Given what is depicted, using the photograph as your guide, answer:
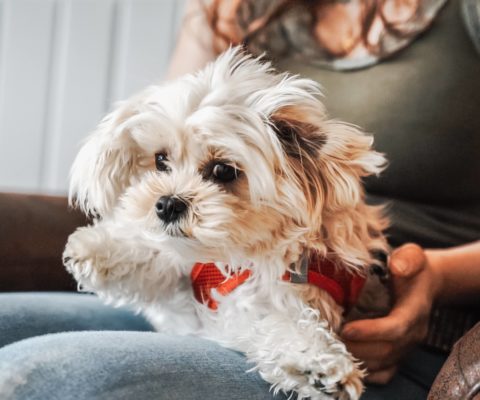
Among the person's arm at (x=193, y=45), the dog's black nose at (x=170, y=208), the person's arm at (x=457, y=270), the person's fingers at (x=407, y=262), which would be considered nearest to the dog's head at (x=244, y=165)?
the dog's black nose at (x=170, y=208)

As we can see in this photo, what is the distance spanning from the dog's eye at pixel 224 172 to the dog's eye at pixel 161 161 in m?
0.09

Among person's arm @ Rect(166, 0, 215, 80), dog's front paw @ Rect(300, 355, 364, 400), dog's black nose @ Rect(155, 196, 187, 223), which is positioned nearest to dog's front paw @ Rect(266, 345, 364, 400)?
dog's front paw @ Rect(300, 355, 364, 400)

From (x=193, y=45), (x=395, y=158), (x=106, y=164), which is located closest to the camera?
(x=106, y=164)

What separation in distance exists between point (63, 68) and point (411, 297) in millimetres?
1424

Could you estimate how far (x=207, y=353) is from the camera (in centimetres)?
79

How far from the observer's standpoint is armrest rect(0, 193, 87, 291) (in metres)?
1.15

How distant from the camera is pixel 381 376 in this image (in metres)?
0.95

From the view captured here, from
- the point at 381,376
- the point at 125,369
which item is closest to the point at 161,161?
the point at 125,369

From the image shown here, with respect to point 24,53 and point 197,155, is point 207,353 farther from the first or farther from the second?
point 24,53

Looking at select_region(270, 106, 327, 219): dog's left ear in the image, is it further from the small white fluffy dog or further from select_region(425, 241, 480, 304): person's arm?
select_region(425, 241, 480, 304): person's arm

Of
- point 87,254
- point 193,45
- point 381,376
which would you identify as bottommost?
point 381,376

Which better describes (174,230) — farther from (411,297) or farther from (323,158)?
(411,297)

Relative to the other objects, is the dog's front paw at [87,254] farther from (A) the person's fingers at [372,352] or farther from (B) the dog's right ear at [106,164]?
(A) the person's fingers at [372,352]

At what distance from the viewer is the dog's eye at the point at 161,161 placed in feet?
3.08
